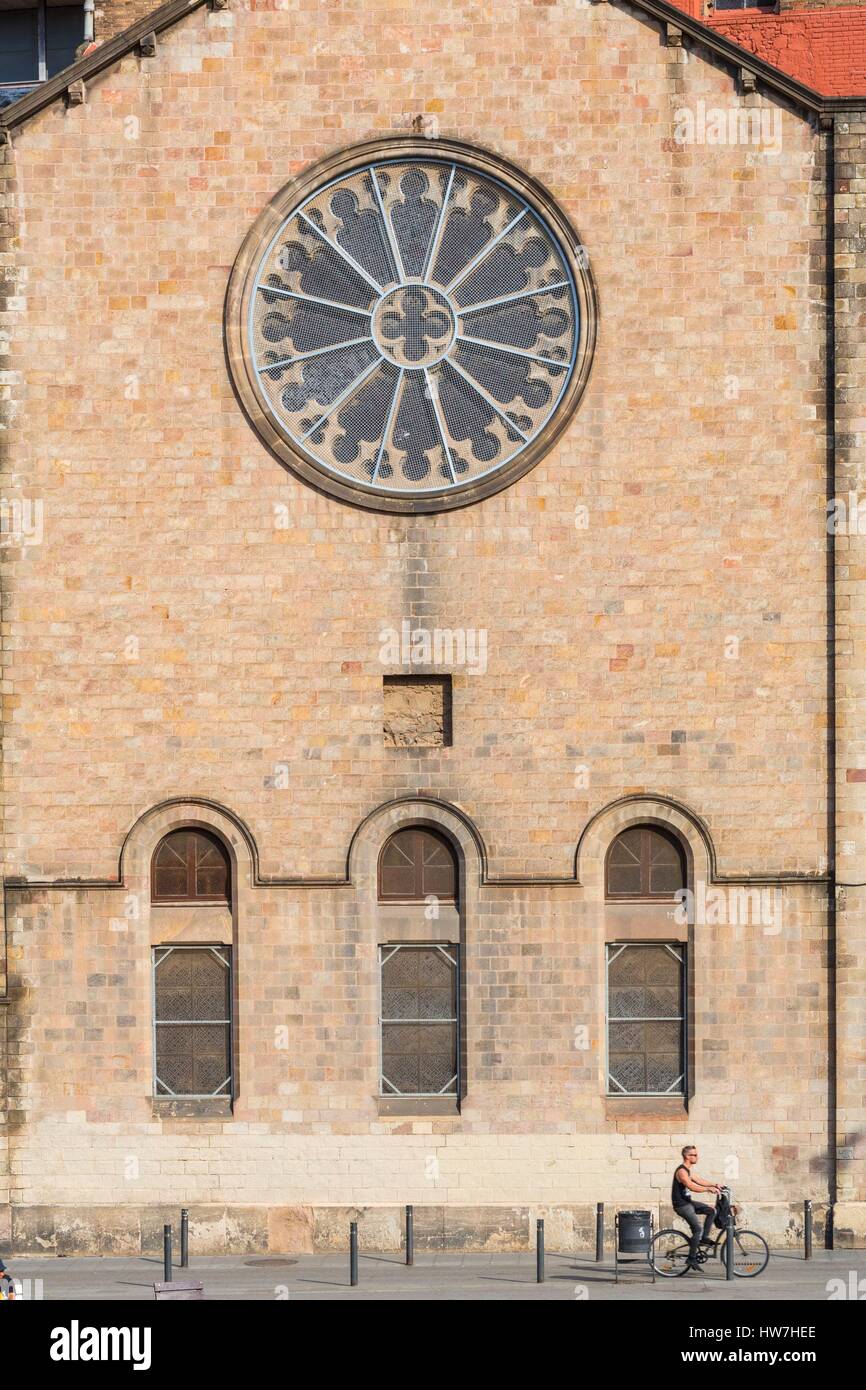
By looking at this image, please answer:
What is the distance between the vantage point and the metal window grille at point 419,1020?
29.2 meters

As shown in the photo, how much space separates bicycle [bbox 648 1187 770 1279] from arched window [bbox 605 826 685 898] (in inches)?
169

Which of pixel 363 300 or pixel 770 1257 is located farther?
pixel 363 300

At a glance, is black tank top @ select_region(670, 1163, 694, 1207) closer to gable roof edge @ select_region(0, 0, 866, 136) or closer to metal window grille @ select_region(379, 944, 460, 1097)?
metal window grille @ select_region(379, 944, 460, 1097)

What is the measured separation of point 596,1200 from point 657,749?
616cm

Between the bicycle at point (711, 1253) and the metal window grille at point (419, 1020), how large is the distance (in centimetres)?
382

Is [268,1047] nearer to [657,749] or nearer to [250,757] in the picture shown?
[250,757]

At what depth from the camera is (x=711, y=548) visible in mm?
29141

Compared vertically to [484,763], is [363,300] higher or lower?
higher

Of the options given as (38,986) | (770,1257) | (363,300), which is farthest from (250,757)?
(770,1257)

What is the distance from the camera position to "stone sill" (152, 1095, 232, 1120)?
2908 cm

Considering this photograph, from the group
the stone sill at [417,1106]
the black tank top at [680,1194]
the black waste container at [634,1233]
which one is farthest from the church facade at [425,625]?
the black tank top at [680,1194]

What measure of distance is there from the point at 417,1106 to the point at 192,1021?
10.9 ft

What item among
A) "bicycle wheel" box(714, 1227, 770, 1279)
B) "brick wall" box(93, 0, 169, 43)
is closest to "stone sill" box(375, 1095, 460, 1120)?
"bicycle wheel" box(714, 1227, 770, 1279)

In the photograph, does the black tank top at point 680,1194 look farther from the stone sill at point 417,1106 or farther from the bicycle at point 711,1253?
the stone sill at point 417,1106
